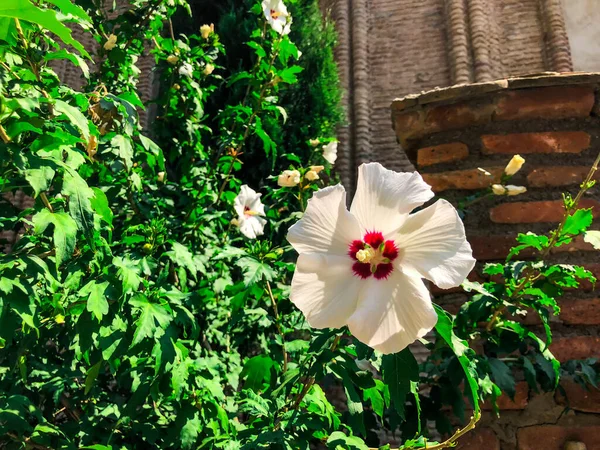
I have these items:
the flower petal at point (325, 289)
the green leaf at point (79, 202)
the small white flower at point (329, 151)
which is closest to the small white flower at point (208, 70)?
the small white flower at point (329, 151)

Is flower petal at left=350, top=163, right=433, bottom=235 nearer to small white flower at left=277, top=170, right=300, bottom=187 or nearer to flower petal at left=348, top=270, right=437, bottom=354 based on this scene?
flower petal at left=348, top=270, right=437, bottom=354

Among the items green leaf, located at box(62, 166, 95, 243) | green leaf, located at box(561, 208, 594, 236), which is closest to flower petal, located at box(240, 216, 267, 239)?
green leaf, located at box(62, 166, 95, 243)

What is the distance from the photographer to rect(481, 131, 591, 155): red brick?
162 centimetres

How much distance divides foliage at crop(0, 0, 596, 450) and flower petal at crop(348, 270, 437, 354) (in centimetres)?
8

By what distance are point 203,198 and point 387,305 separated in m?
1.44

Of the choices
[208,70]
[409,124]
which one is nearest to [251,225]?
[409,124]

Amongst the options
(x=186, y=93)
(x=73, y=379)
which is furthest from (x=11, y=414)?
(x=186, y=93)

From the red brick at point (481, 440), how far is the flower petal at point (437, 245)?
882 millimetres

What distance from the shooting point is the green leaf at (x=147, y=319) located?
1158 mm

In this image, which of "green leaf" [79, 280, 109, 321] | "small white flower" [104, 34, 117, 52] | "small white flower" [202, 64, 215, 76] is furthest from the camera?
"small white flower" [202, 64, 215, 76]

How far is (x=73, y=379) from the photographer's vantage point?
1.72 meters

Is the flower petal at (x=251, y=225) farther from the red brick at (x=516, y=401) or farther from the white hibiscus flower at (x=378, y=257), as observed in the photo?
the white hibiscus flower at (x=378, y=257)

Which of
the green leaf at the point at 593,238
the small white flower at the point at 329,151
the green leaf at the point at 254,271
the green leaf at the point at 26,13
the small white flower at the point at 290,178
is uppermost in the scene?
the green leaf at the point at 26,13

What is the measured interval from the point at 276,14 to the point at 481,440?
61.0 inches
